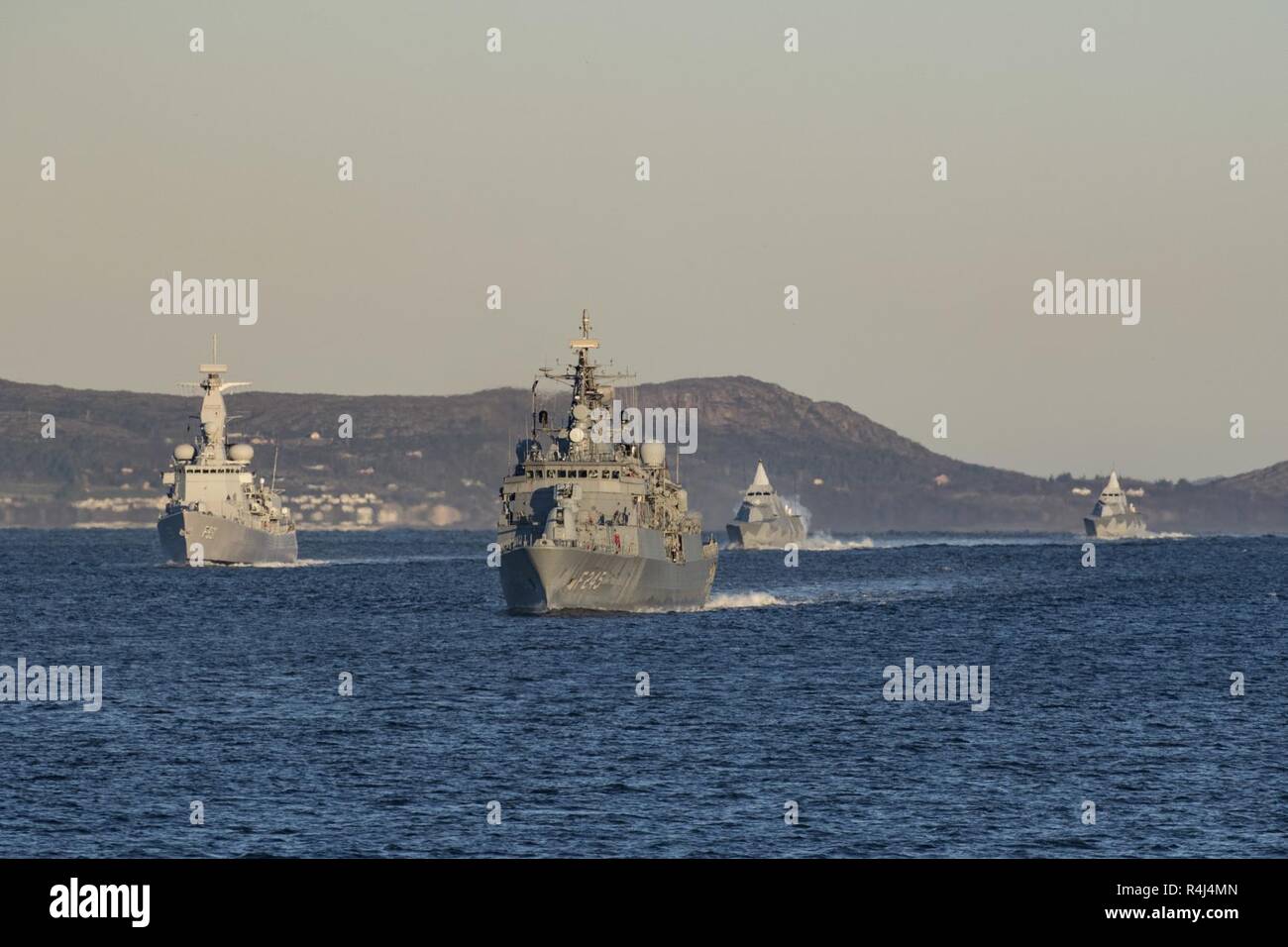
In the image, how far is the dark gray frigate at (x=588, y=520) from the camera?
77062 millimetres

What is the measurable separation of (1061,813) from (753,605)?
6569 cm

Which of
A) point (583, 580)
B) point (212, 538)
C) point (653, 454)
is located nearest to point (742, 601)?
point (653, 454)

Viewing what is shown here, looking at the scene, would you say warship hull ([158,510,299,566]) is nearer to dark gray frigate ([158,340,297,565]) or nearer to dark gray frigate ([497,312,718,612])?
dark gray frigate ([158,340,297,565])

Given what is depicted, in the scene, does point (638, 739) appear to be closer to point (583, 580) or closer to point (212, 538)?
point (583, 580)

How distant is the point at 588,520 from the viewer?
76.9 m

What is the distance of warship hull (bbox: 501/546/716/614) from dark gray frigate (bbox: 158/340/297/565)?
2964 inches

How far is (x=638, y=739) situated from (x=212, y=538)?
11500 centimetres

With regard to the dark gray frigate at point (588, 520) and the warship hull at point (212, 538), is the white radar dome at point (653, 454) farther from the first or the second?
the warship hull at point (212, 538)

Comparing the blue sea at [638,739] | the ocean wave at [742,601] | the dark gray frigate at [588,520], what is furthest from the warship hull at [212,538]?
the dark gray frigate at [588,520]

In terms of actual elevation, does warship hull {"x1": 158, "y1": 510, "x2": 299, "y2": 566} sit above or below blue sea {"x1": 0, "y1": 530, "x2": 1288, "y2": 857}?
above

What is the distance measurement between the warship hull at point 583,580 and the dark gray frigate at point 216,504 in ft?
247

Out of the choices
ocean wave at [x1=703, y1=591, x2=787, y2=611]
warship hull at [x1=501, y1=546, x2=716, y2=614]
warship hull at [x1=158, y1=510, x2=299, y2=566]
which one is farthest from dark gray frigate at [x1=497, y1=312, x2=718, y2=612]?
warship hull at [x1=158, y1=510, x2=299, y2=566]

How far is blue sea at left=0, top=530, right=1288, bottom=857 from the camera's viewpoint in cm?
3219
